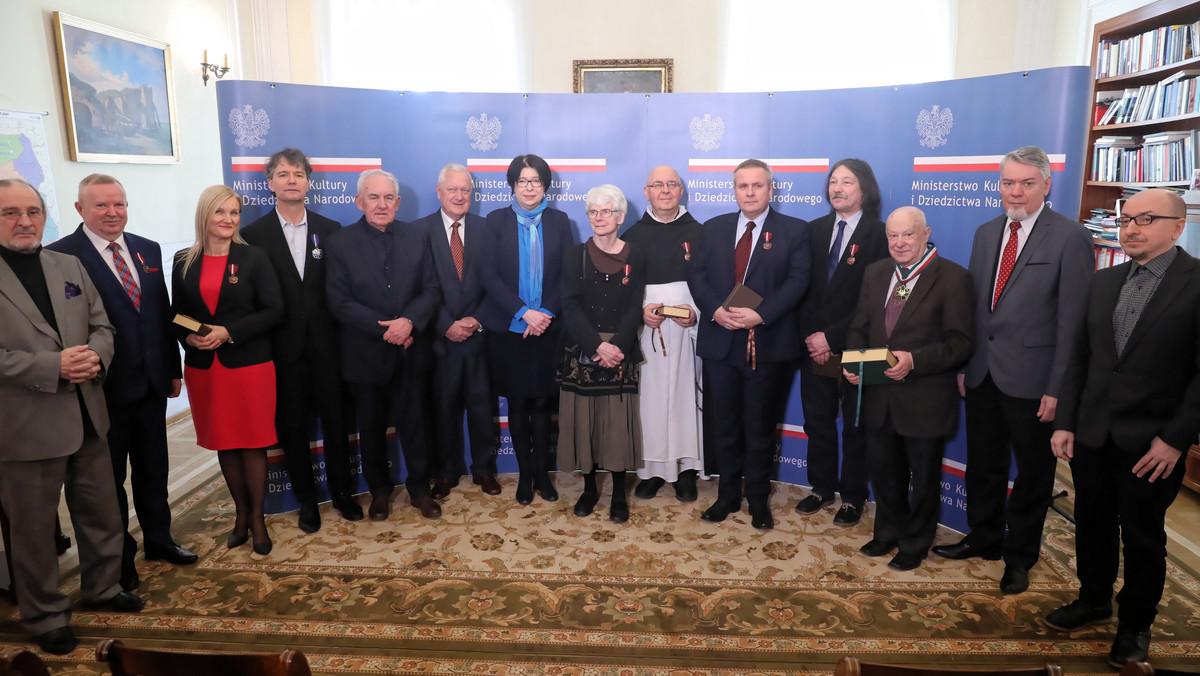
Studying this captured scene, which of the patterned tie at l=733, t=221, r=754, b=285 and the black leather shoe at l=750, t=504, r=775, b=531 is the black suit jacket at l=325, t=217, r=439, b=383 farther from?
the black leather shoe at l=750, t=504, r=775, b=531

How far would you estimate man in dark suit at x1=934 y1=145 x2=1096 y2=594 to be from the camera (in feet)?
9.80

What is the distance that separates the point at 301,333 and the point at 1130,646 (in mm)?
3748

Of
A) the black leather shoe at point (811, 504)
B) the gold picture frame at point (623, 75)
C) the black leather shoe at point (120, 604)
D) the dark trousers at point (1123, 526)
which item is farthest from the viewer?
the gold picture frame at point (623, 75)

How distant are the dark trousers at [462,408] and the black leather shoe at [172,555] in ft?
4.27

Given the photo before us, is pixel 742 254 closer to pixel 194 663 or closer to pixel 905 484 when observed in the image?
pixel 905 484

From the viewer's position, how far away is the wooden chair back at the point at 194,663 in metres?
1.31

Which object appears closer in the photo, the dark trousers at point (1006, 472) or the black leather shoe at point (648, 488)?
the dark trousers at point (1006, 472)

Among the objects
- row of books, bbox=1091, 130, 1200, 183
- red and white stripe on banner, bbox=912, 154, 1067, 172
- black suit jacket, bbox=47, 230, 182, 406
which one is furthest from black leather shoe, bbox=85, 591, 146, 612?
row of books, bbox=1091, 130, 1200, 183

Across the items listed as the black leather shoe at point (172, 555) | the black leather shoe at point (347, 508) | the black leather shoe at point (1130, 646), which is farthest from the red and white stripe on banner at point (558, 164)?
the black leather shoe at point (1130, 646)

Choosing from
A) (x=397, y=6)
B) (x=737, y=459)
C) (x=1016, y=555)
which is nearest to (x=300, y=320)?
(x=737, y=459)

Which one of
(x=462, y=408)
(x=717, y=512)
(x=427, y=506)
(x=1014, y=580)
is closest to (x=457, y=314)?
(x=462, y=408)

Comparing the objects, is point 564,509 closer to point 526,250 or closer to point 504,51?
point 526,250

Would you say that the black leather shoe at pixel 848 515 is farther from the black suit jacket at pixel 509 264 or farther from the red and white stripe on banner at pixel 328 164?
the red and white stripe on banner at pixel 328 164

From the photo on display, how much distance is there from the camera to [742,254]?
381 cm
